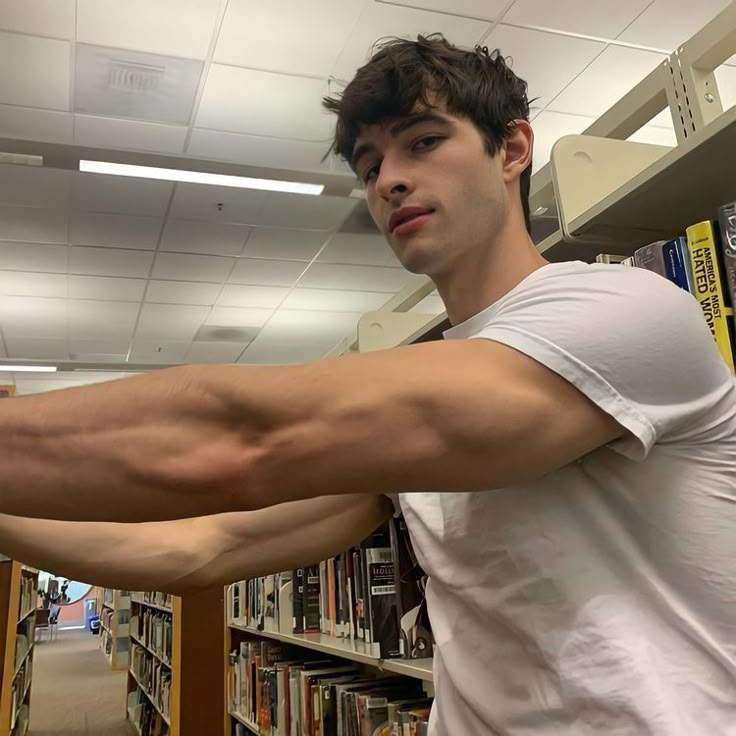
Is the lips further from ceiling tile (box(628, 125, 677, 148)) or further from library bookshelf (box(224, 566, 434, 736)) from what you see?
ceiling tile (box(628, 125, 677, 148))

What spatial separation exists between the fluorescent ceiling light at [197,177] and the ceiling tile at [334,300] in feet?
5.33

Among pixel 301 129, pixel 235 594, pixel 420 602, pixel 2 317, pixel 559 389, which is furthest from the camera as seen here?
pixel 2 317

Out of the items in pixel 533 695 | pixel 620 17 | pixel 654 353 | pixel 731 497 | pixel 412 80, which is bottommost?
pixel 533 695

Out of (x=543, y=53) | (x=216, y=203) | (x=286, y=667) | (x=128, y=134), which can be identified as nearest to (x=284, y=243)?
(x=216, y=203)

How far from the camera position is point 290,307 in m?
5.42

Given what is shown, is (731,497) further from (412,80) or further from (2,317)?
(2,317)

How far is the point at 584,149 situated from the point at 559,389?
0.90 metres

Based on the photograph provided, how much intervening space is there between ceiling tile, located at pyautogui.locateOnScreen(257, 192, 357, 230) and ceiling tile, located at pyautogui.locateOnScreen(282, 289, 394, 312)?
1.03 m

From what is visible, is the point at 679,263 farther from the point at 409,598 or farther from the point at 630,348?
the point at 409,598

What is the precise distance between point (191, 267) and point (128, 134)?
1.49 metres

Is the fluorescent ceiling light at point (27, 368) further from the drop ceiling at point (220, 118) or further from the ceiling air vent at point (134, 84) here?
the ceiling air vent at point (134, 84)

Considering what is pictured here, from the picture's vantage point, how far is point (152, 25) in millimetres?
2553

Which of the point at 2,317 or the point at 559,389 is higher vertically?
the point at 2,317

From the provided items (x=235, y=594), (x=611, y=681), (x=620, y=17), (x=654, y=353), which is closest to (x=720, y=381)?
(x=654, y=353)
